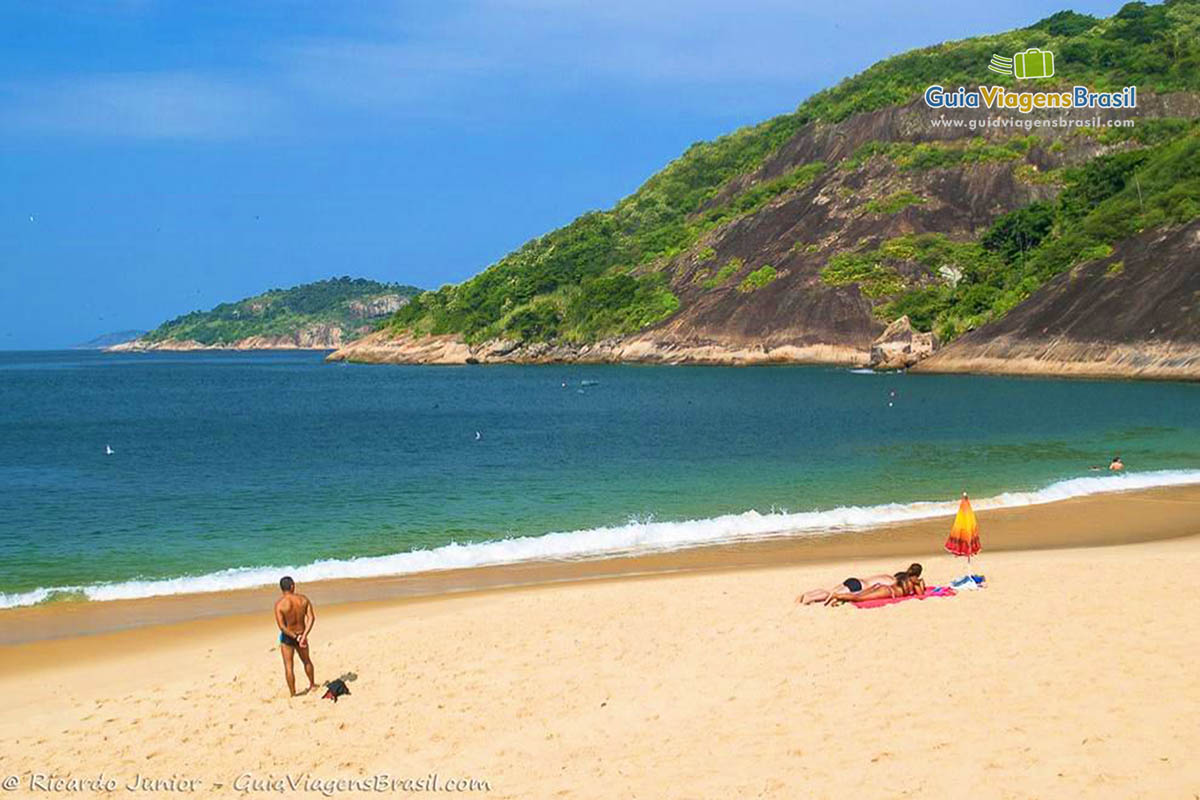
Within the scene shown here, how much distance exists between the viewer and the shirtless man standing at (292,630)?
13.3m

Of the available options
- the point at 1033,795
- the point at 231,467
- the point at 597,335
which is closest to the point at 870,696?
the point at 1033,795

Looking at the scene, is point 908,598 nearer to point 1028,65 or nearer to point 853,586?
point 853,586

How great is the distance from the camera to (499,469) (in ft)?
132

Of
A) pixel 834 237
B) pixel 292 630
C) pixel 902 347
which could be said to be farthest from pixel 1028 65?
pixel 292 630

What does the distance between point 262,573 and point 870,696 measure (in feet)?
48.3

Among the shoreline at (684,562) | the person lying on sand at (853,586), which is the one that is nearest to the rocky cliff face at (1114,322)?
the shoreline at (684,562)

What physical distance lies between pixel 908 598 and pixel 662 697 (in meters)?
6.02

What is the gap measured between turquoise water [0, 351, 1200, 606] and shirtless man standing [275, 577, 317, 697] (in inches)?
359

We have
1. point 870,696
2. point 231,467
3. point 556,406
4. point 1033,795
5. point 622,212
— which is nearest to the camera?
point 1033,795

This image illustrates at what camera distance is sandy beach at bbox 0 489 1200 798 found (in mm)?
9945

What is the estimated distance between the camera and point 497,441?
51188 mm

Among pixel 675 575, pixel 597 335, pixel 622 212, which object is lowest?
pixel 675 575

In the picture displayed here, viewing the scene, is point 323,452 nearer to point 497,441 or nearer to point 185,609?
point 497,441

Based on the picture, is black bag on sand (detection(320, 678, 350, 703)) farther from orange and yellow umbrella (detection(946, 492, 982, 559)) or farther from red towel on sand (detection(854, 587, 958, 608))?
orange and yellow umbrella (detection(946, 492, 982, 559))
